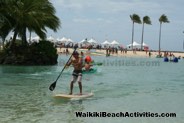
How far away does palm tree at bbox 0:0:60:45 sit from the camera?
45031mm

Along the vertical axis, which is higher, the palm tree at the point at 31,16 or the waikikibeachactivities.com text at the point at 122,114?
the palm tree at the point at 31,16

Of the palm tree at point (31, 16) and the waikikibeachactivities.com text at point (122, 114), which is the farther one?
the palm tree at point (31, 16)

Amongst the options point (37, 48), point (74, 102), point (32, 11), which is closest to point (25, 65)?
point (37, 48)

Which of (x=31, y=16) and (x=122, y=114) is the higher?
(x=31, y=16)

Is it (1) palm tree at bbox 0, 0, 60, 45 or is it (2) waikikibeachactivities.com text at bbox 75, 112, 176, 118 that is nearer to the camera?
(2) waikikibeachactivities.com text at bbox 75, 112, 176, 118

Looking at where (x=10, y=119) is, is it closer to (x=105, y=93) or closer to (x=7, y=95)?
(x=7, y=95)

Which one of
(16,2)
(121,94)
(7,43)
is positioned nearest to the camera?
(121,94)

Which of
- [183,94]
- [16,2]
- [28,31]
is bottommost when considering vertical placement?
[183,94]

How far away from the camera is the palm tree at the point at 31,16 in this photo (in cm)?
4503

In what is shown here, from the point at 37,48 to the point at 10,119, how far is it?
3467cm

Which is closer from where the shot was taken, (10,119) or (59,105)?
(10,119)

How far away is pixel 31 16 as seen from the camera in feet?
148

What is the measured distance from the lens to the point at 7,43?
→ 49562mm

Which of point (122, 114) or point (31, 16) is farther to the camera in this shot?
point (31, 16)
